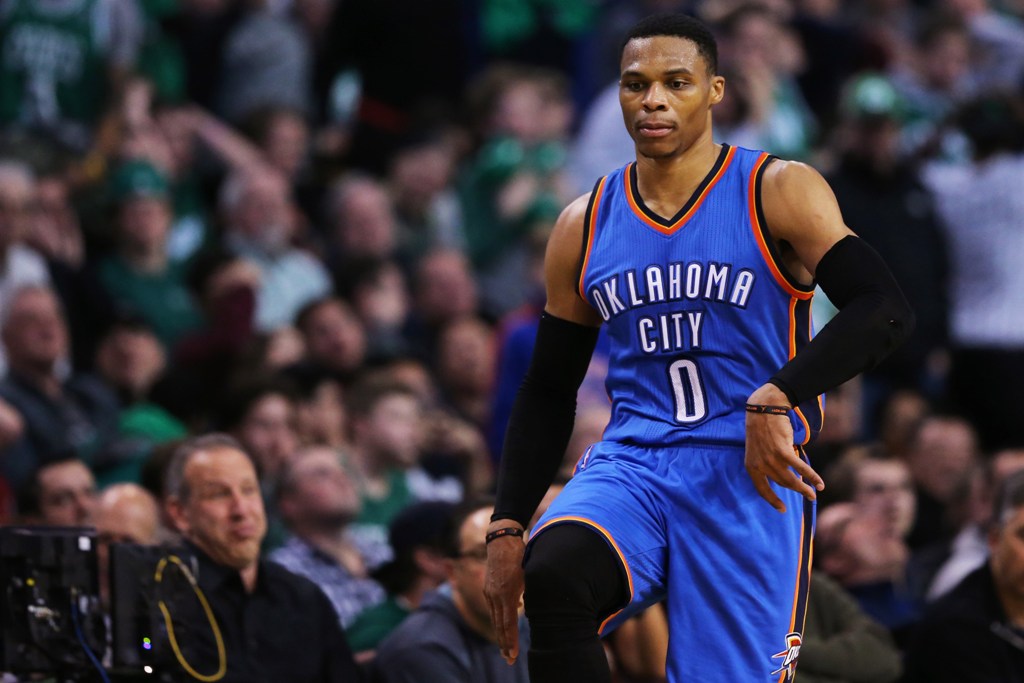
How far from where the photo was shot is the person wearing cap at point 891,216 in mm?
10500

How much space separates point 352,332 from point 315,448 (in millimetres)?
1899

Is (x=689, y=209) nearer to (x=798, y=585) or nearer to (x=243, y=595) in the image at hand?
(x=798, y=585)

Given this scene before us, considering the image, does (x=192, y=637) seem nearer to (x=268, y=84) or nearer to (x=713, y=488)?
(x=713, y=488)

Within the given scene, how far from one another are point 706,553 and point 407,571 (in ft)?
10.1

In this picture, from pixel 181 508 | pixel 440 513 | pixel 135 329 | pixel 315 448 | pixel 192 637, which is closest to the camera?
pixel 192 637

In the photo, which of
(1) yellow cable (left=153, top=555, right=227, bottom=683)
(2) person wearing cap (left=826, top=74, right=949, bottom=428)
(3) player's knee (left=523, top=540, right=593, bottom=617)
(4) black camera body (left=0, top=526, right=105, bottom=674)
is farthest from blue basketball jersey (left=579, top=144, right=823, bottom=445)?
(2) person wearing cap (left=826, top=74, right=949, bottom=428)

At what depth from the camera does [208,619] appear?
592 cm

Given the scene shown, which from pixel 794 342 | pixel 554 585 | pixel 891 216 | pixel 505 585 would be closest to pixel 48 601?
pixel 505 585

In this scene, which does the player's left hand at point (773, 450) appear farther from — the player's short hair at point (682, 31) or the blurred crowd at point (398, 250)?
the blurred crowd at point (398, 250)

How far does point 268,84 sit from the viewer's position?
1212 centimetres

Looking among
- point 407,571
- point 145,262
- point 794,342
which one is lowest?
point 407,571

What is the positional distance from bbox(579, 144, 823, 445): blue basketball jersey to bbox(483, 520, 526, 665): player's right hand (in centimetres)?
41

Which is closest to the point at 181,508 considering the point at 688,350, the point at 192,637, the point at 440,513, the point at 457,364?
the point at 192,637

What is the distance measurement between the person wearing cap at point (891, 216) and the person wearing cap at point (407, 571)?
4.15 m
